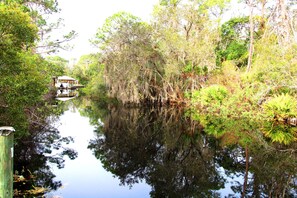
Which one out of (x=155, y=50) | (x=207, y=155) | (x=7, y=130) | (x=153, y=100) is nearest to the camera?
(x=7, y=130)

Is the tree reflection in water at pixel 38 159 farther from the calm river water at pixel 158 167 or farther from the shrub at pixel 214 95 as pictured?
the shrub at pixel 214 95

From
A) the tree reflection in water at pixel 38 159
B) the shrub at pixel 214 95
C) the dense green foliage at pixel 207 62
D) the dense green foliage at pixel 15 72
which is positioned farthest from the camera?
the shrub at pixel 214 95

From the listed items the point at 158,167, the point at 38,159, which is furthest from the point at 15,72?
the point at 158,167

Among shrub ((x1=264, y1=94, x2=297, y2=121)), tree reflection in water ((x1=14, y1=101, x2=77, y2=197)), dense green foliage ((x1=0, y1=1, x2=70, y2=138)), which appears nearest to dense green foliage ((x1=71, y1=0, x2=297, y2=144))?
shrub ((x1=264, y1=94, x2=297, y2=121))

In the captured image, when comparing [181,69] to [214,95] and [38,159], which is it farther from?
[38,159]

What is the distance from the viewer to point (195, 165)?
9.35 metres

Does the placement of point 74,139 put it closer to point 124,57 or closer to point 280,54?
point 280,54

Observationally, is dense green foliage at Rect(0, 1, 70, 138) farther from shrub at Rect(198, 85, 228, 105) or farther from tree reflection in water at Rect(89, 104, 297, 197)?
shrub at Rect(198, 85, 228, 105)

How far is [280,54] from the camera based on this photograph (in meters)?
13.8

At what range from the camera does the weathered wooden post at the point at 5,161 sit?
311 cm

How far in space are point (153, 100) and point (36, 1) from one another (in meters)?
20.9

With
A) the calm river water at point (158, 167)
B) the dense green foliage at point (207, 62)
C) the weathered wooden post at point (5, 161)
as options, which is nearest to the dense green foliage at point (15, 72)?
the calm river water at point (158, 167)

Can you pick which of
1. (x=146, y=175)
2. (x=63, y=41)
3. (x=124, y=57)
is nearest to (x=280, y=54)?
(x=146, y=175)

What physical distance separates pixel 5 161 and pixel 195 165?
7066 millimetres
